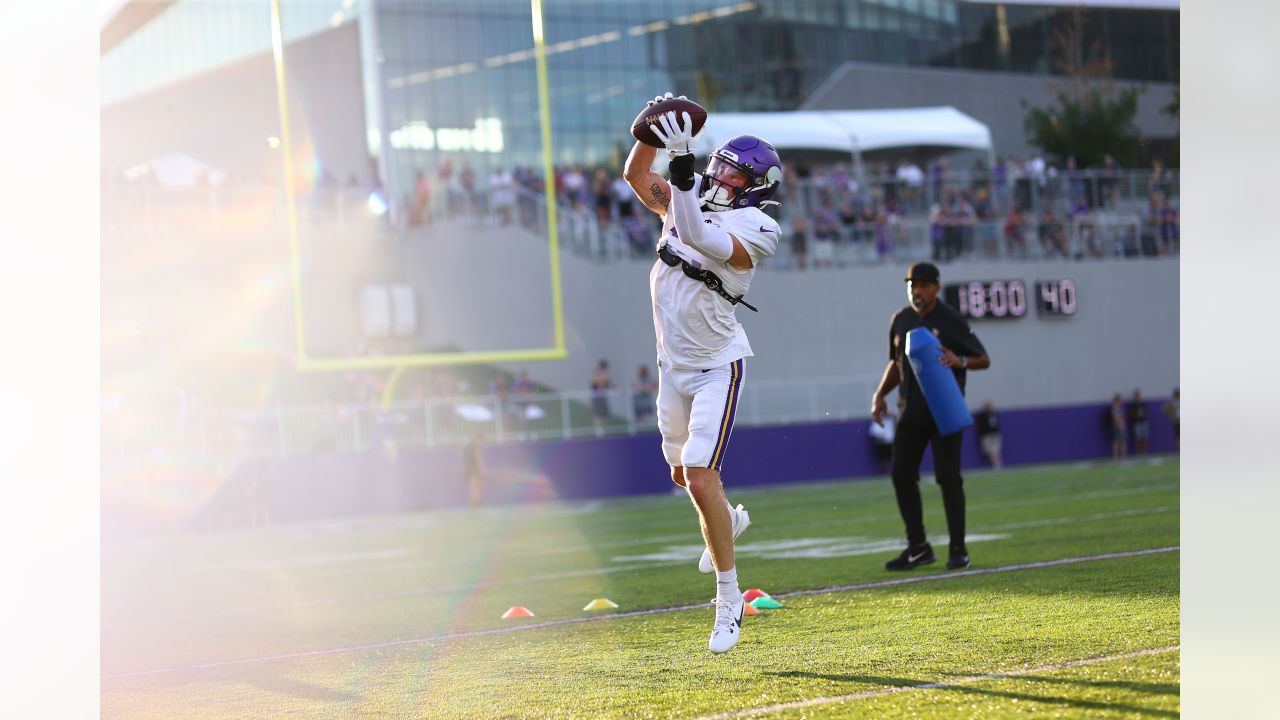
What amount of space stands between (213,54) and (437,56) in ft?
48.4

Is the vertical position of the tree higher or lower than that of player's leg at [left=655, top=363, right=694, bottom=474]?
higher

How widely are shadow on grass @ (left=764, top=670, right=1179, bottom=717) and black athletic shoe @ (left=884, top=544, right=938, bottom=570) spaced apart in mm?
3395

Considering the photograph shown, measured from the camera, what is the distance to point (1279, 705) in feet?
14.2

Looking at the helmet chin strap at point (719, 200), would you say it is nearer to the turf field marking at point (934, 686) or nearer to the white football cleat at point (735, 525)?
the white football cleat at point (735, 525)

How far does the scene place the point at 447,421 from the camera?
838 inches

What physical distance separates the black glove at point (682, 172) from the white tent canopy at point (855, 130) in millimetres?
20978

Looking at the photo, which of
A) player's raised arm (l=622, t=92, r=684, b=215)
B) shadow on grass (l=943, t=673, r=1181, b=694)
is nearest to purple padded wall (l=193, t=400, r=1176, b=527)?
player's raised arm (l=622, t=92, r=684, b=215)

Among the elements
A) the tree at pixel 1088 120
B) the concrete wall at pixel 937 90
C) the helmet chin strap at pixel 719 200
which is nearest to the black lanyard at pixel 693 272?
the helmet chin strap at pixel 719 200

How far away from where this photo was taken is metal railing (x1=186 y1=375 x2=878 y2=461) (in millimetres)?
20219

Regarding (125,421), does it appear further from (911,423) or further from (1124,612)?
(1124,612)

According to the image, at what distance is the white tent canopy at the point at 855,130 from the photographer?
90.5 feet

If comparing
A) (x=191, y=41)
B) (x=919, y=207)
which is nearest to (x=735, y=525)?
(x=919, y=207)

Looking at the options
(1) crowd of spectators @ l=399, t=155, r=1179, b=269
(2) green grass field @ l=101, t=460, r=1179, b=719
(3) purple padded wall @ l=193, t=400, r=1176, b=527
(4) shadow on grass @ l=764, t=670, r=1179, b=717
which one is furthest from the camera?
(1) crowd of spectators @ l=399, t=155, r=1179, b=269

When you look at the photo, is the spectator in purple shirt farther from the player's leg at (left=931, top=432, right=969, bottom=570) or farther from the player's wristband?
the player's wristband
